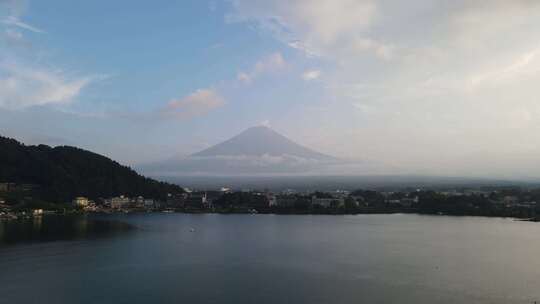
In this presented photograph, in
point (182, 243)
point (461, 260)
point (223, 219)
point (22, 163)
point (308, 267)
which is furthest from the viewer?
point (22, 163)

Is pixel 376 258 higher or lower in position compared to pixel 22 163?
lower

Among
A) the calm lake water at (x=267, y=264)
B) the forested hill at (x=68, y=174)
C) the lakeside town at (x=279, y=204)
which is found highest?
the forested hill at (x=68, y=174)

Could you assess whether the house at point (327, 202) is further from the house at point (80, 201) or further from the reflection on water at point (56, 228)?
the house at point (80, 201)

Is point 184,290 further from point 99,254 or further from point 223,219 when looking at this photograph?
point 223,219

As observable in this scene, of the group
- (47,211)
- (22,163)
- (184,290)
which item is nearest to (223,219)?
(47,211)

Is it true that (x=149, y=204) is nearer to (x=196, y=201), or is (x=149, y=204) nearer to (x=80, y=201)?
(x=196, y=201)

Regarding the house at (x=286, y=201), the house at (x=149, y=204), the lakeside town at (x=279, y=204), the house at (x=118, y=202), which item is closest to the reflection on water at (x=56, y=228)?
the lakeside town at (x=279, y=204)
